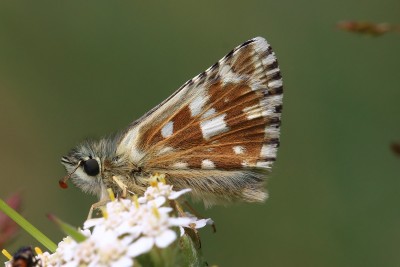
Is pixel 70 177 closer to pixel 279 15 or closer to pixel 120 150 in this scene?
pixel 120 150

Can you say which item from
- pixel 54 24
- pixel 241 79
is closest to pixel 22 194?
pixel 241 79

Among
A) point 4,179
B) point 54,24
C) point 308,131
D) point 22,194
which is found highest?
point 54,24

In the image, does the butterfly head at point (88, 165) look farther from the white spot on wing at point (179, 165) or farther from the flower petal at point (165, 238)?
the flower petal at point (165, 238)

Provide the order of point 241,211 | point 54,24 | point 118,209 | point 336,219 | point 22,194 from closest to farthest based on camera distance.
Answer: point 118,209
point 22,194
point 336,219
point 241,211
point 54,24

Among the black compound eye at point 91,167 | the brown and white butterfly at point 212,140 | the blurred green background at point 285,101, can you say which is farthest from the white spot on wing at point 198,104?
the blurred green background at point 285,101

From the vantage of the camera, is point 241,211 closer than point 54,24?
Yes

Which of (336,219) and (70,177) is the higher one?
(70,177)

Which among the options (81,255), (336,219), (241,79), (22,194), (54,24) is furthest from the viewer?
(54,24)
